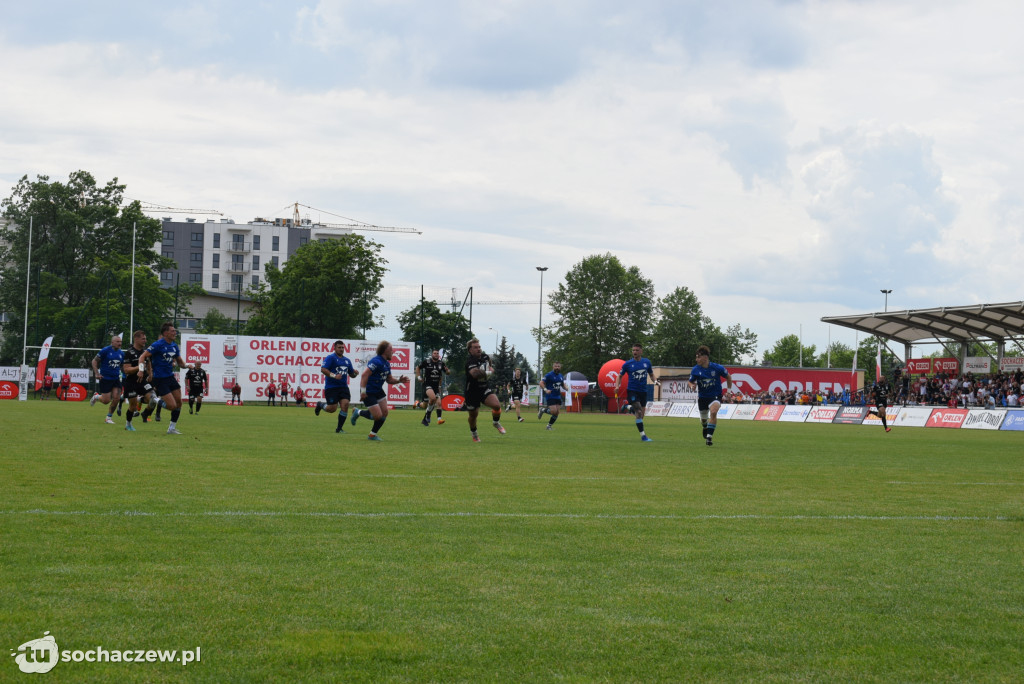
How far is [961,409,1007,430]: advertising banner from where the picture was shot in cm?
3914

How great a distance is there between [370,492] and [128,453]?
5765 millimetres

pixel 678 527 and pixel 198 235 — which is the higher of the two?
pixel 198 235

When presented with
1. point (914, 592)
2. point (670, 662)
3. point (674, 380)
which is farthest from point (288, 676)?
point (674, 380)

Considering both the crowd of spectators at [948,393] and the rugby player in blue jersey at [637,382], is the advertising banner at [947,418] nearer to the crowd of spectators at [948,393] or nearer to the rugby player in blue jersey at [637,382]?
the crowd of spectators at [948,393]

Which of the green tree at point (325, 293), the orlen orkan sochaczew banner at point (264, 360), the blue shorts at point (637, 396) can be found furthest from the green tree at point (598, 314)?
the blue shorts at point (637, 396)

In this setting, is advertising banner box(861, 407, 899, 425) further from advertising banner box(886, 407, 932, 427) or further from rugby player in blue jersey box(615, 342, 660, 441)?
rugby player in blue jersey box(615, 342, 660, 441)

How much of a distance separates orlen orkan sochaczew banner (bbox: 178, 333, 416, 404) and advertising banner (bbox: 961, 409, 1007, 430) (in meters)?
26.9

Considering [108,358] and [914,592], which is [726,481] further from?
[108,358]

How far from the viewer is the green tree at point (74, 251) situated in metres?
70.6

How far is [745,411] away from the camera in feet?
175

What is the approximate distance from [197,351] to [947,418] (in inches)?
1438

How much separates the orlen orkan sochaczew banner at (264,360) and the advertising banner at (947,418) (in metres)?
25.5

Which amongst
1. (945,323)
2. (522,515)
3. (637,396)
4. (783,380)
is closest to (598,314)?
(783,380)

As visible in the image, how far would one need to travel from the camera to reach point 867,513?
30.0 feet
